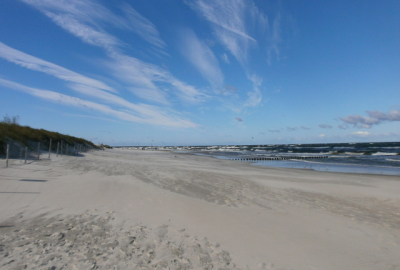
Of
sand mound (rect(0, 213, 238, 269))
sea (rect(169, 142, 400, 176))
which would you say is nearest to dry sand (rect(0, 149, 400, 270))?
sand mound (rect(0, 213, 238, 269))

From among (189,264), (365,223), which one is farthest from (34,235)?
(365,223)

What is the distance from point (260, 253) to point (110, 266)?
285cm

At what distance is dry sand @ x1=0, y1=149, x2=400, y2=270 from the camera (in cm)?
404

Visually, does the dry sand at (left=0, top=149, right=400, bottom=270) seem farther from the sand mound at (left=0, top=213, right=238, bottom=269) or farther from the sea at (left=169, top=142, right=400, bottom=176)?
the sea at (left=169, top=142, right=400, bottom=176)

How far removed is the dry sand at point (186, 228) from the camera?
4.04m

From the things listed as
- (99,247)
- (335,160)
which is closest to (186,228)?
(99,247)

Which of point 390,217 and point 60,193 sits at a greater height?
point 60,193

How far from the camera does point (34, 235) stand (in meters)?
4.68

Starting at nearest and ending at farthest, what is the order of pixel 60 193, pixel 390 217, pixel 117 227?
pixel 117 227
pixel 390 217
pixel 60 193

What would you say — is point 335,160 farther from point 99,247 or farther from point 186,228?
point 99,247

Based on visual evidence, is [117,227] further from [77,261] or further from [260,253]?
[260,253]

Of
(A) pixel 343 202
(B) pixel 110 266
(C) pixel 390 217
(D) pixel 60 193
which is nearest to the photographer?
(B) pixel 110 266

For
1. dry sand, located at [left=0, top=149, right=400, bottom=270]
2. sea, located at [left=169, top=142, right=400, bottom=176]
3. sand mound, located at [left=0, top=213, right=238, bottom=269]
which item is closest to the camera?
sand mound, located at [left=0, top=213, right=238, bottom=269]

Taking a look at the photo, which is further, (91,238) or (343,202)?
(343,202)
